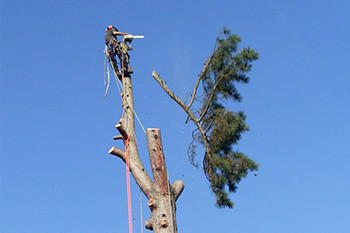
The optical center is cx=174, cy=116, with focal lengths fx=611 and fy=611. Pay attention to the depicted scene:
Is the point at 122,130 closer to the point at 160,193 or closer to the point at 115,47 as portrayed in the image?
the point at 160,193

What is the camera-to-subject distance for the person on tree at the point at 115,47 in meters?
7.20

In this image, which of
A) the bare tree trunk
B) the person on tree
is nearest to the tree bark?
the bare tree trunk

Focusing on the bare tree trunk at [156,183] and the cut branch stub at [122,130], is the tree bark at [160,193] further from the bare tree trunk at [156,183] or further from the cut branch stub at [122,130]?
the cut branch stub at [122,130]

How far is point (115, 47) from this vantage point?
287 inches

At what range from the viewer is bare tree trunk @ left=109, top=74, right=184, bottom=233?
19.6ft

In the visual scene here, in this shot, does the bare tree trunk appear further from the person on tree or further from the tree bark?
the person on tree

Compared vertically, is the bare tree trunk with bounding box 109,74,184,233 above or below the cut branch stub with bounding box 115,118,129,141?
below

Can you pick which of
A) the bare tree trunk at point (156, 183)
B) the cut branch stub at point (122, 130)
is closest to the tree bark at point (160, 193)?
the bare tree trunk at point (156, 183)

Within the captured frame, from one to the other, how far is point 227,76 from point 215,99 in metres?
0.30

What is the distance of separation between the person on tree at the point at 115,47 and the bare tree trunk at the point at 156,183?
1.01m

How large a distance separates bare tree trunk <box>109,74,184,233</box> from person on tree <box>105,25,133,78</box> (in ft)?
3.32

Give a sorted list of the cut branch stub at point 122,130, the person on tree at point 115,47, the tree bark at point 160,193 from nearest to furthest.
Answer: the tree bark at point 160,193, the cut branch stub at point 122,130, the person on tree at point 115,47

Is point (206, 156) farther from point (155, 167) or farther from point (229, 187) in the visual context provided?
point (155, 167)

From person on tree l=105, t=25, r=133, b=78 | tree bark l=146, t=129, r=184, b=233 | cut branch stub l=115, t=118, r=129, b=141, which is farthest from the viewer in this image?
person on tree l=105, t=25, r=133, b=78
